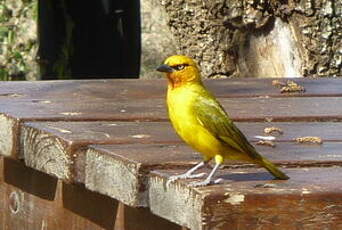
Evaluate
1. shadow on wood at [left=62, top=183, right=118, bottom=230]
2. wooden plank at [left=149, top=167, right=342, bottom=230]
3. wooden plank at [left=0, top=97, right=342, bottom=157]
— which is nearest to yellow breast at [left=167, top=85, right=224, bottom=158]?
wooden plank at [left=149, top=167, right=342, bottom=230]

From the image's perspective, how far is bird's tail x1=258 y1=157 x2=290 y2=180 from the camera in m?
2.71

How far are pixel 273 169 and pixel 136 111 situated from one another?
3.87 feet

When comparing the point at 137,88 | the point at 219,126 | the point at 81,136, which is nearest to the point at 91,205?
the point at 81,136

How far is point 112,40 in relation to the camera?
7.42 meters

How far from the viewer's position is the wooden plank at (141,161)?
2.83 metres

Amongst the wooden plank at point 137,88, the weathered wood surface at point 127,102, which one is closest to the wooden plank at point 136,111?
the weathered wood surface at point 127,102

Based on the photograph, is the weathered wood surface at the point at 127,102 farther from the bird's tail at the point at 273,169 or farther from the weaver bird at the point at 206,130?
the bird's tail at the point at 273,169

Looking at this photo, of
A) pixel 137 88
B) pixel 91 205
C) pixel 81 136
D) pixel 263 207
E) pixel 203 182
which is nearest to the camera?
pixel 263 207

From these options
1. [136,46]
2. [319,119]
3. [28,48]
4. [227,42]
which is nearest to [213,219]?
[319,119]

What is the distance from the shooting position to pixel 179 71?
3023 millimetres

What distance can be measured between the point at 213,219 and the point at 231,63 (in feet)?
10.2

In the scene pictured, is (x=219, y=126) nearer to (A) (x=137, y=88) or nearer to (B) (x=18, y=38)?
(A) (x=137, y=88)

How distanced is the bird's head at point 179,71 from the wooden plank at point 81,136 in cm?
26

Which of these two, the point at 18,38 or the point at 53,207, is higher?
the point at 53,207
